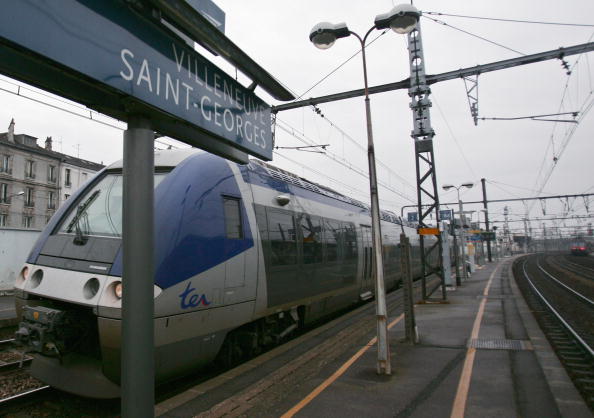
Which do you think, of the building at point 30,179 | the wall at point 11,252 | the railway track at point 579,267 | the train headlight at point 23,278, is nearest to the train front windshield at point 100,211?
the train headlight at point 23,278

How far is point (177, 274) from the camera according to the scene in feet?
14.6

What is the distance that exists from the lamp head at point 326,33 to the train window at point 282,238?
2908mm

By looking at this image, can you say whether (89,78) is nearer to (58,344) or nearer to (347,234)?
(58,344)

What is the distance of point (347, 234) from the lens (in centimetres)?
1029

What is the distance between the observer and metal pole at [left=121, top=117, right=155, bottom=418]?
1965mm

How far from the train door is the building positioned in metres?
39.5

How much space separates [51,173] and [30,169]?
96.2 inches

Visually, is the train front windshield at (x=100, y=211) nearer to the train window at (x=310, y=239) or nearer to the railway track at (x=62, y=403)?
the railway track at (x=62, y=403)

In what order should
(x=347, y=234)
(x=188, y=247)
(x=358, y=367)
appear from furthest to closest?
(x=347, y=234), (x=358, y=367), (x=188, y=247)

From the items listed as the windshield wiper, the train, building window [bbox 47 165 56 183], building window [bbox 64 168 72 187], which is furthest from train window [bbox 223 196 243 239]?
building window [bbox 64 168 72 187]

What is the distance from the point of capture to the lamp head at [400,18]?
5.81m

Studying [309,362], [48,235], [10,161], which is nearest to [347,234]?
[309,362]

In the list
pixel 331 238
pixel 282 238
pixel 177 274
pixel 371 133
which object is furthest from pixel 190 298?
pixel 331 238

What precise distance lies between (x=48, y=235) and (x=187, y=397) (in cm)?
292
